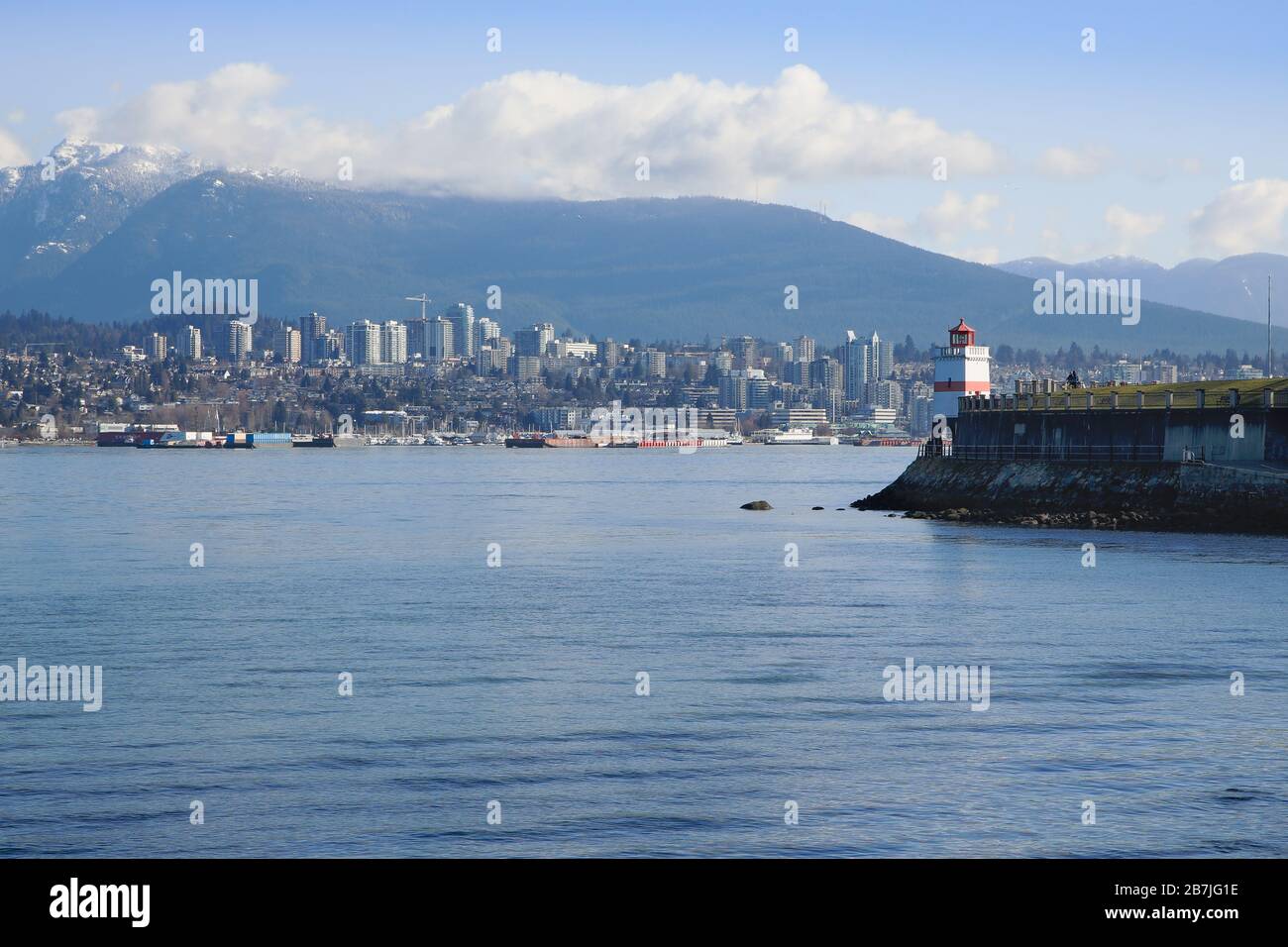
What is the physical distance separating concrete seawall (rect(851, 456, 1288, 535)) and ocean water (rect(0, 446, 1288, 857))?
1.72 metres

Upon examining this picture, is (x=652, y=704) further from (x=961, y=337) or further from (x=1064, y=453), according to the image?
(x=961, y=337)

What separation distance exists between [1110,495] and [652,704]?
139ft

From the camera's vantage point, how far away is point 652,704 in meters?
26.5

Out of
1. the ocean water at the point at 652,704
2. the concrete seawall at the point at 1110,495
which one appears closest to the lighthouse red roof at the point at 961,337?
the concrete seawall at the point at 1110,495

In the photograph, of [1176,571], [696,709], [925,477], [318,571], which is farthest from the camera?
[925,477]

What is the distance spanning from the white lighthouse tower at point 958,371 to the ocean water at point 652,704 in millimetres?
26058

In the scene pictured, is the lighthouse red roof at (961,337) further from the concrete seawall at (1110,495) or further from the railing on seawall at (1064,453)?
the concrete seawall at (1110,495)

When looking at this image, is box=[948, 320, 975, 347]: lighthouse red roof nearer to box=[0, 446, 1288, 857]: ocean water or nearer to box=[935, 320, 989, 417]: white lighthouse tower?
box=[935, 320, 989, 417]: white lighthouse tower

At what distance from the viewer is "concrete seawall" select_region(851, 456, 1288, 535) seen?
58688mm

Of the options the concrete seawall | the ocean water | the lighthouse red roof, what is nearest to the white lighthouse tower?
the lighthouse red roof
